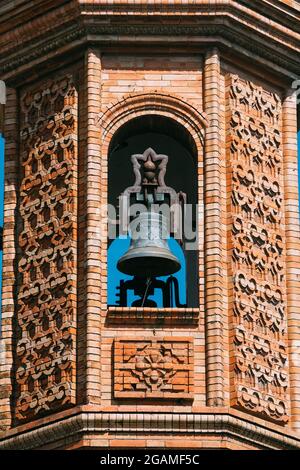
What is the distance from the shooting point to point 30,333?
79000mm

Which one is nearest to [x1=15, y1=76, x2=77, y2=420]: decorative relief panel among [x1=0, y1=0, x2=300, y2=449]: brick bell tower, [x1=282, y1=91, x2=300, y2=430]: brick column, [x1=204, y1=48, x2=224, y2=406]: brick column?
[x1=0, y1=0, x2=300, y2=449]: brick bell tower

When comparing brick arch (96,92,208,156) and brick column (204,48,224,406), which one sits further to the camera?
brick arch (96,92,208,156)

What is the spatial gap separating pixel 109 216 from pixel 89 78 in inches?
84.2

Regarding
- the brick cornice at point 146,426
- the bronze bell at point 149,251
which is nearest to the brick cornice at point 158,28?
the bronze bell at point 149,251

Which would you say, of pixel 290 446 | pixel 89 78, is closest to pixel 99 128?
pixel 89 78

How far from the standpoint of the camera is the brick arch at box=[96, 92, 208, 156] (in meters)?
79.7

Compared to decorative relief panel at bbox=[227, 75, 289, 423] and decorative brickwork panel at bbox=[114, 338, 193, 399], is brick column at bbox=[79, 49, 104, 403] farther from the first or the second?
decorative relief panel at bbox=[227, 75, 289, 423]

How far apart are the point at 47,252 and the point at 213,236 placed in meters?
2.57

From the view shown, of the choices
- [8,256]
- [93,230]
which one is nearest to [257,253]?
[93,230]

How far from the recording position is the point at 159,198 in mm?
79812

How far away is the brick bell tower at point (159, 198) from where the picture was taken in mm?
77875

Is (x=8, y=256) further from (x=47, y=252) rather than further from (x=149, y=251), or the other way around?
(x=149, y=251)

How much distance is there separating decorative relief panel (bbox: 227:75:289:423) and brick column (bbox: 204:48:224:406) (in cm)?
26
